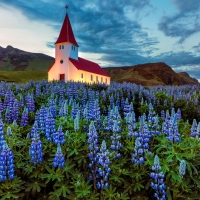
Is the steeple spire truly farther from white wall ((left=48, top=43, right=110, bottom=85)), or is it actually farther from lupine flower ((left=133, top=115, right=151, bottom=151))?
lupine flower ((left=133, top=115, right=151, bottom=151))

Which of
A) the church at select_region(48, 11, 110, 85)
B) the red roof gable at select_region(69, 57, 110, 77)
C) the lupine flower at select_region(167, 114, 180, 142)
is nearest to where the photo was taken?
the lupine flower at select_region(167, 114, 180, 142)

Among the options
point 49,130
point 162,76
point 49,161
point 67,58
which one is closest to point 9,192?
point 49,161

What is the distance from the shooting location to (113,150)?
→ 3.64m

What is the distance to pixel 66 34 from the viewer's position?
4178cm

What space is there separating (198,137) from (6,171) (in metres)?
2.95

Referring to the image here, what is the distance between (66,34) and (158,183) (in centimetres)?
4111

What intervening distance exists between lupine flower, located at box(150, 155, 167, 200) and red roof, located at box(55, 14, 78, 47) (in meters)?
40.3

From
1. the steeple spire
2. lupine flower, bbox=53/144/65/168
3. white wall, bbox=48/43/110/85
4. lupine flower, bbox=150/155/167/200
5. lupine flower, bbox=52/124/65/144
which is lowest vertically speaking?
lupine flower, bbox=150/155/167/200

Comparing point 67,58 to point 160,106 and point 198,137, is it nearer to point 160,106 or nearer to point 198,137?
point 160,106

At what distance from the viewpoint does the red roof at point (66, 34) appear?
41688 millimetres

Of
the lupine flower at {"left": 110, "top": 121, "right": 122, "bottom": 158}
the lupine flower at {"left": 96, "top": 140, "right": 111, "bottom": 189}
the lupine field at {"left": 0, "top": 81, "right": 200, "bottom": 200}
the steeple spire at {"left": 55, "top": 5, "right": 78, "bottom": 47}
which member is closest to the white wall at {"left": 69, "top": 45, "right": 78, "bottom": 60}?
the steeple spire at {"left": 55, "top": 5, "right": 78, "bottom": 47}

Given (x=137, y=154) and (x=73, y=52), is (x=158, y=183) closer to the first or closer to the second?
(x=137, y=154)

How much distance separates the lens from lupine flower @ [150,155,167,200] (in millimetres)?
3065

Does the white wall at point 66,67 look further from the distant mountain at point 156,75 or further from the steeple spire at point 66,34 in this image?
the distant mountain at point 156,75
